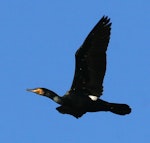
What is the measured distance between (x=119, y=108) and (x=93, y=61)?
44.4 inches

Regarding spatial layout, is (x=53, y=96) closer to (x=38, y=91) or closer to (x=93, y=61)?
(x=38, y=91)

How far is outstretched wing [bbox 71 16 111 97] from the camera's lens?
13.0 m

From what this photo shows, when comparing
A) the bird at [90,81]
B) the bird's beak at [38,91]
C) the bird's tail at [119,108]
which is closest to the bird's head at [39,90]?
the bird's beak at [38,91]

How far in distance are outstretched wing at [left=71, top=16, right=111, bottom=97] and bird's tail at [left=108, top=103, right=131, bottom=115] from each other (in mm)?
402

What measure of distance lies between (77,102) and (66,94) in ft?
1.09

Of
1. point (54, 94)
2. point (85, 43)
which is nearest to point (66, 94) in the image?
point (54, 94)

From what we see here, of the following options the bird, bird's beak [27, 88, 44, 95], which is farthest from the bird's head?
the bird

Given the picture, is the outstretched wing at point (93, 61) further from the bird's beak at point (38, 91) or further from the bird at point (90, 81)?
the bird's beak at point (38, 91)

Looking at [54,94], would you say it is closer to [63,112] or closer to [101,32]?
[63,112]

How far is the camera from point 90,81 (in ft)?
43.4

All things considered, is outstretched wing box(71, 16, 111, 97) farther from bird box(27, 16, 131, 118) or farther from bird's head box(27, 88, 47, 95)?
bird's head box(27, 88, 47, 95)

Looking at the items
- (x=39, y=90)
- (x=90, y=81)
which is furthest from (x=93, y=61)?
(x=39, y=90)

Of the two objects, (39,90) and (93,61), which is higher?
(93,61)

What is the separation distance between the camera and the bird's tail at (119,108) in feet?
42.7
